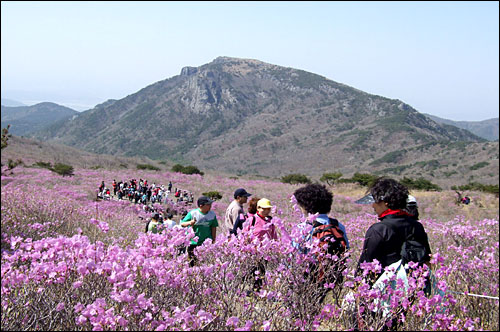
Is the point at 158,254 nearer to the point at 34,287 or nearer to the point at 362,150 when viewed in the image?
the point at 34,287

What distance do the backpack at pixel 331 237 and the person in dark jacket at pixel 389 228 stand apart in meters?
0.21

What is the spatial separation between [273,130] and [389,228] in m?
116

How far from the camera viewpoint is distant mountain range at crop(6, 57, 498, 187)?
76.1 meters

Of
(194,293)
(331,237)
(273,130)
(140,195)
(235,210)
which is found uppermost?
(273,130)

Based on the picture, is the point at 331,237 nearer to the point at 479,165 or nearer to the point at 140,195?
the point at 140,195

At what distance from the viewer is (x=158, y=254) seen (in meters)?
3.07

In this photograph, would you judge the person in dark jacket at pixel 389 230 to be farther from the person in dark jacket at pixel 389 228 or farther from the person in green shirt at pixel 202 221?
the person in green shirt at pixel 202 221

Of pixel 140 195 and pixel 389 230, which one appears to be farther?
pixel 140 195

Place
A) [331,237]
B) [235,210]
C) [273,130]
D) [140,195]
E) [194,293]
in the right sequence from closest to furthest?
[194,293], [331,237], [235,210], [140,195], [273,130]

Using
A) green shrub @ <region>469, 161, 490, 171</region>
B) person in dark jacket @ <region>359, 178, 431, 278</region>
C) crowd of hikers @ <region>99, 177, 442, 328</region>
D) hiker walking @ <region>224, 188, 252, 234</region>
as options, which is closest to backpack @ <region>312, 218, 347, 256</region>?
crowd of hikers @ <region>99, 177, 442, 328</region>

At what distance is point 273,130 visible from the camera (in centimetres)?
11806

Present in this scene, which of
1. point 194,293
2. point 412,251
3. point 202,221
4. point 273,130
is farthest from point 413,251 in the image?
point 273,130

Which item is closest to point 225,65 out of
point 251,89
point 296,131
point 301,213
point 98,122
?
point 251,89

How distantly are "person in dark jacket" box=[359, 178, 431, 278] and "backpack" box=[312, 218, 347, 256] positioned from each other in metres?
0.21
